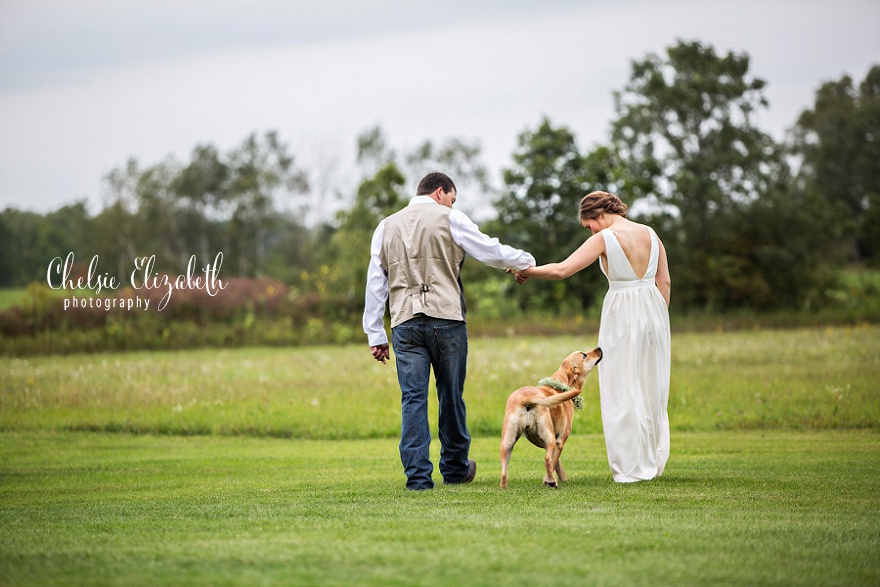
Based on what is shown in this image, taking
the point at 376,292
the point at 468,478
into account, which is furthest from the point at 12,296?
the point at 468,478

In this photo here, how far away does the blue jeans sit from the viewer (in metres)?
7.49

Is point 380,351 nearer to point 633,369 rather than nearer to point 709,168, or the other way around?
point 633,369

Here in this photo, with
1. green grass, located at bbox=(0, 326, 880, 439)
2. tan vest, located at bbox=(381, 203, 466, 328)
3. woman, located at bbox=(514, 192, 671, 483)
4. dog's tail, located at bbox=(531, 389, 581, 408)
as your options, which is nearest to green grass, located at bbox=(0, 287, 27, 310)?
green grass, located at bbox=(0, 326, 880, 439)

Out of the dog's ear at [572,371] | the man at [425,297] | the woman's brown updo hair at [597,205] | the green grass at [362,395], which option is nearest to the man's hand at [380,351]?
the man at [425,297]

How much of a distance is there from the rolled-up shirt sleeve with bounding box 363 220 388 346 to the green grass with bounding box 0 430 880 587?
1.25 m

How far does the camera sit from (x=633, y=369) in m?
7.79

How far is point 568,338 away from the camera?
29.4 meters

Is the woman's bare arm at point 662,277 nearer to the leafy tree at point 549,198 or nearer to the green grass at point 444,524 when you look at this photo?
the green grass at point 444,524

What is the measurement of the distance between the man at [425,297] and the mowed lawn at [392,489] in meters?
0.54

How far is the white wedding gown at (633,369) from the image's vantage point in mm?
7699

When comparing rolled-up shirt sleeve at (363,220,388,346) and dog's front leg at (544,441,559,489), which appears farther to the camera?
rolled-up shirt sleeve at (363,220,388,346)

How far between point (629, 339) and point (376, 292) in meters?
2.10

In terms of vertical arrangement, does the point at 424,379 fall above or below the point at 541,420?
above

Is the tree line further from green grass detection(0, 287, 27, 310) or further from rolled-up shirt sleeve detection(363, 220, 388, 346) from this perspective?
rolled-up shirt sleeve detection(363, 220, 388, 346)
